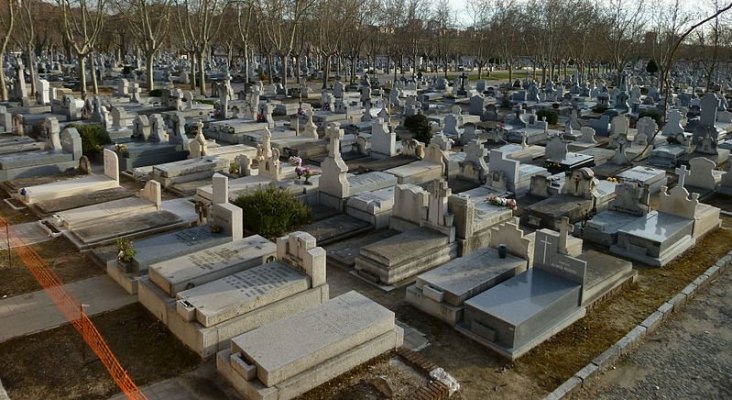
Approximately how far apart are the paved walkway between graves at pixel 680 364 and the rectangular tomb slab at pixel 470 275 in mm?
2163

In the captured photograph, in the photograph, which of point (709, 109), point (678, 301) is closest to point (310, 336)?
point (678, 301)

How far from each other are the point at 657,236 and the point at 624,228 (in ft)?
2.32

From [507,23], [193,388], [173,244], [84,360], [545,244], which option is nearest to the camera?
[193,388]

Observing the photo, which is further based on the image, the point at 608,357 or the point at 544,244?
the point at 544,244

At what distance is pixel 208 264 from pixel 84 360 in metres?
2.43

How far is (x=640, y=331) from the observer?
8.57 meters

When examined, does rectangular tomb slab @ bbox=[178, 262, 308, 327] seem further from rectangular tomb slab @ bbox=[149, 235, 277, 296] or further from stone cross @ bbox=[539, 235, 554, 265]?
stone cross @ bbox=[539, 235, 554, 265]

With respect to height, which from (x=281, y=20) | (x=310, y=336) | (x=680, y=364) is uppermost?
(x=281, y=20)

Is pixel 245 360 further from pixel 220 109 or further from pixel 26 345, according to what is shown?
pixel 220 109

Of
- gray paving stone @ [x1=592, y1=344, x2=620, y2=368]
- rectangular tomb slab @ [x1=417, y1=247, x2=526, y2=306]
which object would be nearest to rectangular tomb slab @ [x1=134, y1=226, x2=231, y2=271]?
rectangular tomb slab @ [x1=417, y1=247, x2=526, y2=306]

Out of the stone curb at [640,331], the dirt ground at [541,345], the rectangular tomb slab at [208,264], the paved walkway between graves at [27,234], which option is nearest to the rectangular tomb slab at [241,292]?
the rectangular tomb slab at [208,264]

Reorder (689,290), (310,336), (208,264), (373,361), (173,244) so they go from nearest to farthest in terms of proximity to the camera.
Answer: (310,336) → (373,361) → (208,264) → (689,290) → (173,244)

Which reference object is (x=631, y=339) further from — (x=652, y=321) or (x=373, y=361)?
(x=373, y=361)

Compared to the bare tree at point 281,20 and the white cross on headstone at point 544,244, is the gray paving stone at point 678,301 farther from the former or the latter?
the bare tree at point 281,20
